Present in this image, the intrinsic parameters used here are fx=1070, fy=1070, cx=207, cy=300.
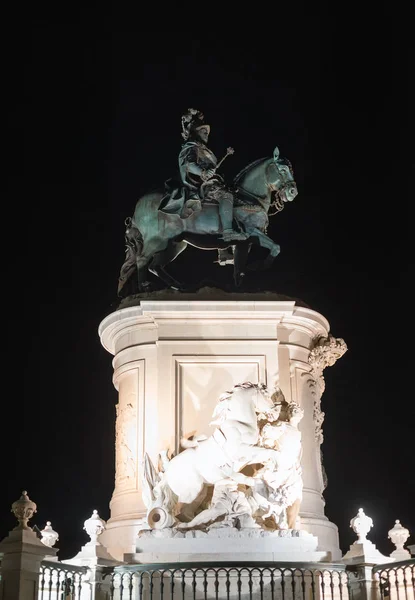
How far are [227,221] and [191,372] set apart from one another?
2806 mm

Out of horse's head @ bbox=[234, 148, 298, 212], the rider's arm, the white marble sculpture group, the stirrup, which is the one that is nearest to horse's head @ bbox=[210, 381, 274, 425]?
the white marble sculpture group

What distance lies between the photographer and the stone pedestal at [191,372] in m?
16.1

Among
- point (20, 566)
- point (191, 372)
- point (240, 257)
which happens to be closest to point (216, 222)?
point (240, 257)

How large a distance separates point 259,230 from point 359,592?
21.8 feet

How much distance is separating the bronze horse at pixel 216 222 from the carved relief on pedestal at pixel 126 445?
220cm

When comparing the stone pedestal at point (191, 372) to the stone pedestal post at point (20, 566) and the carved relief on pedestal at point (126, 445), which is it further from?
the stone pedestal post at point (20, 566)

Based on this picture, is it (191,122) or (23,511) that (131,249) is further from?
(23,511)

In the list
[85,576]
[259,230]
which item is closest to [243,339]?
[259,230]

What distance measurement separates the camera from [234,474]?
14547 millimetres

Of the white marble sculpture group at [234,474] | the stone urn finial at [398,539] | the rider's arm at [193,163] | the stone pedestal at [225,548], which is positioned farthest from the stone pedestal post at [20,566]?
the rider's arm at [193,163]

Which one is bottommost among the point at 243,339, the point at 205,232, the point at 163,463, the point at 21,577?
the point at 21,577

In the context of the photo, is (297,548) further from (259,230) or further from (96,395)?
(96,395)

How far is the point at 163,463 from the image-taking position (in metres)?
15.2

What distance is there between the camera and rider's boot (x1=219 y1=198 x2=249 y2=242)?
17703 mm
